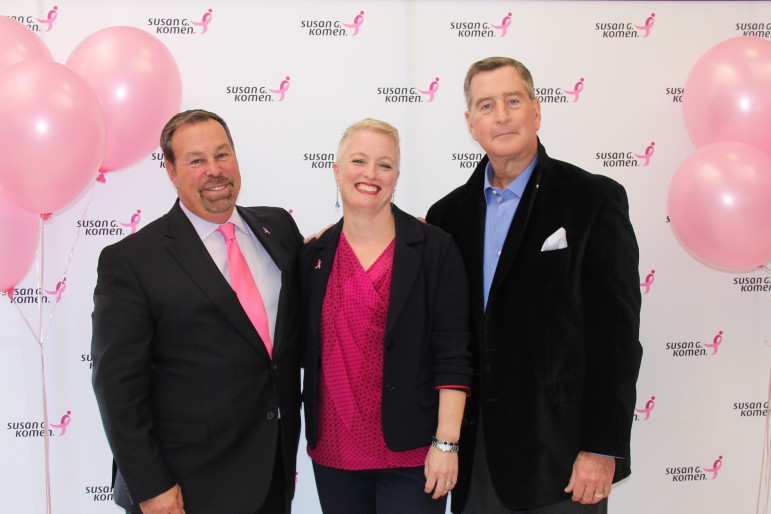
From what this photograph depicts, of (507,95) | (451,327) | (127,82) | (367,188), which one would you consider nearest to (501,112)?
(507,95)

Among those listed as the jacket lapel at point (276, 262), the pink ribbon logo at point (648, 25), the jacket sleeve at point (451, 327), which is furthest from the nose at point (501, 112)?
the pink ribbon logo at point (648, 25)

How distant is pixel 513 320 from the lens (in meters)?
1.93

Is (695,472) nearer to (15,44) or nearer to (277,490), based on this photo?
(277,490)

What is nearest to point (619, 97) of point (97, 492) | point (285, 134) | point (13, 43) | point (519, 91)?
point (519, 91)

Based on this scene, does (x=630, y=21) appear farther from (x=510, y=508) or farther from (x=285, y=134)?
(x=510, y=508)

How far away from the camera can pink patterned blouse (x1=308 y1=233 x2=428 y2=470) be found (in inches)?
73.7

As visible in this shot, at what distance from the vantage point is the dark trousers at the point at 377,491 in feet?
6.26

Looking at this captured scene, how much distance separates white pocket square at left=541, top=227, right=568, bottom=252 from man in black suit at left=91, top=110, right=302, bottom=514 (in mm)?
821

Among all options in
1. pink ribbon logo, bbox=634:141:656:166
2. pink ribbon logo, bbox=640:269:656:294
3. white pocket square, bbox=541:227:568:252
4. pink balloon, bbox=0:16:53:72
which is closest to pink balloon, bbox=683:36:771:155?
pink ribbon logo, bbox=634:141:656:166

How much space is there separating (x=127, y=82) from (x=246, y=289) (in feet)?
3.40

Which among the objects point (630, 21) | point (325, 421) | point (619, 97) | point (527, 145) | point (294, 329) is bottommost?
point (325, 421)

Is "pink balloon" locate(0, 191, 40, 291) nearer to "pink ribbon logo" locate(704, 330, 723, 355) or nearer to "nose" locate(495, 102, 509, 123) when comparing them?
"nose" locate(495, 102, 509, 123)

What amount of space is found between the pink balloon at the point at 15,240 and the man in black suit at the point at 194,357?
0.68 m

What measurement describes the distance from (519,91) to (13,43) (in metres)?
1.82
